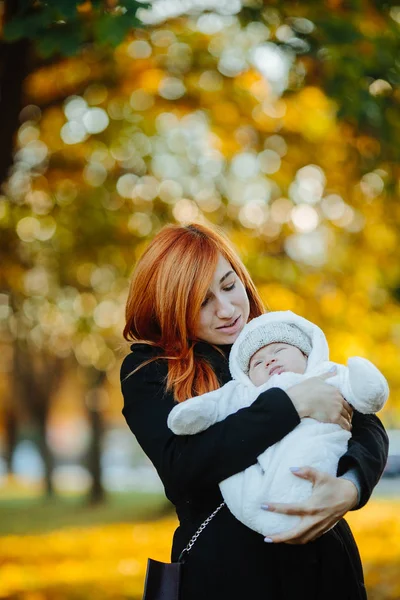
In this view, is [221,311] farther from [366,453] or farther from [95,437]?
[95,437]

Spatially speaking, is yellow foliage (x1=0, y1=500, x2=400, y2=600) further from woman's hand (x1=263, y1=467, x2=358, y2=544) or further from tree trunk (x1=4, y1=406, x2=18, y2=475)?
tree trunk (x1=4, y1=406, x2=18, y2=475)

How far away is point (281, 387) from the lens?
7.89 feet

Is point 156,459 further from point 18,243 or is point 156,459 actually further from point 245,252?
point 18,243

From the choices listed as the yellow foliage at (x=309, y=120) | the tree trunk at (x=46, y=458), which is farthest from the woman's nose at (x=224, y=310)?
the tree trunk at (x=46, y=458)

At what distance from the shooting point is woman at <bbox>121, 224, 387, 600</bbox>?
7.49 ft

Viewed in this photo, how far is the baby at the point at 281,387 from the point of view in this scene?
2.23 meters

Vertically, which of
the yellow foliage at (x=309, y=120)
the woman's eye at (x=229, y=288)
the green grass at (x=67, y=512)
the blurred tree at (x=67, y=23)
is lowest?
the green grass at (x=67, y=512)

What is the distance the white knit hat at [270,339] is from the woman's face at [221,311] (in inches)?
8.6

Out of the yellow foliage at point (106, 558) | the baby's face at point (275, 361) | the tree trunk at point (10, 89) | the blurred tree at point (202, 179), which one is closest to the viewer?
the baby's face at point (275, 361)

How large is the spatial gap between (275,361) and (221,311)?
1.06ft

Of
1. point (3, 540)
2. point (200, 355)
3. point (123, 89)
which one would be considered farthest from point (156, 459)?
point (3, 540)

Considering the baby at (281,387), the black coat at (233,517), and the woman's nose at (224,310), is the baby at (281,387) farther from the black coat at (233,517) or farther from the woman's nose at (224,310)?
the woman's nose at (224,310)

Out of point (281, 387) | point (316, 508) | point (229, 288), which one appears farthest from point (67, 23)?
point (316, 508)

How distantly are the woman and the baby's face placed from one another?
137 mm
